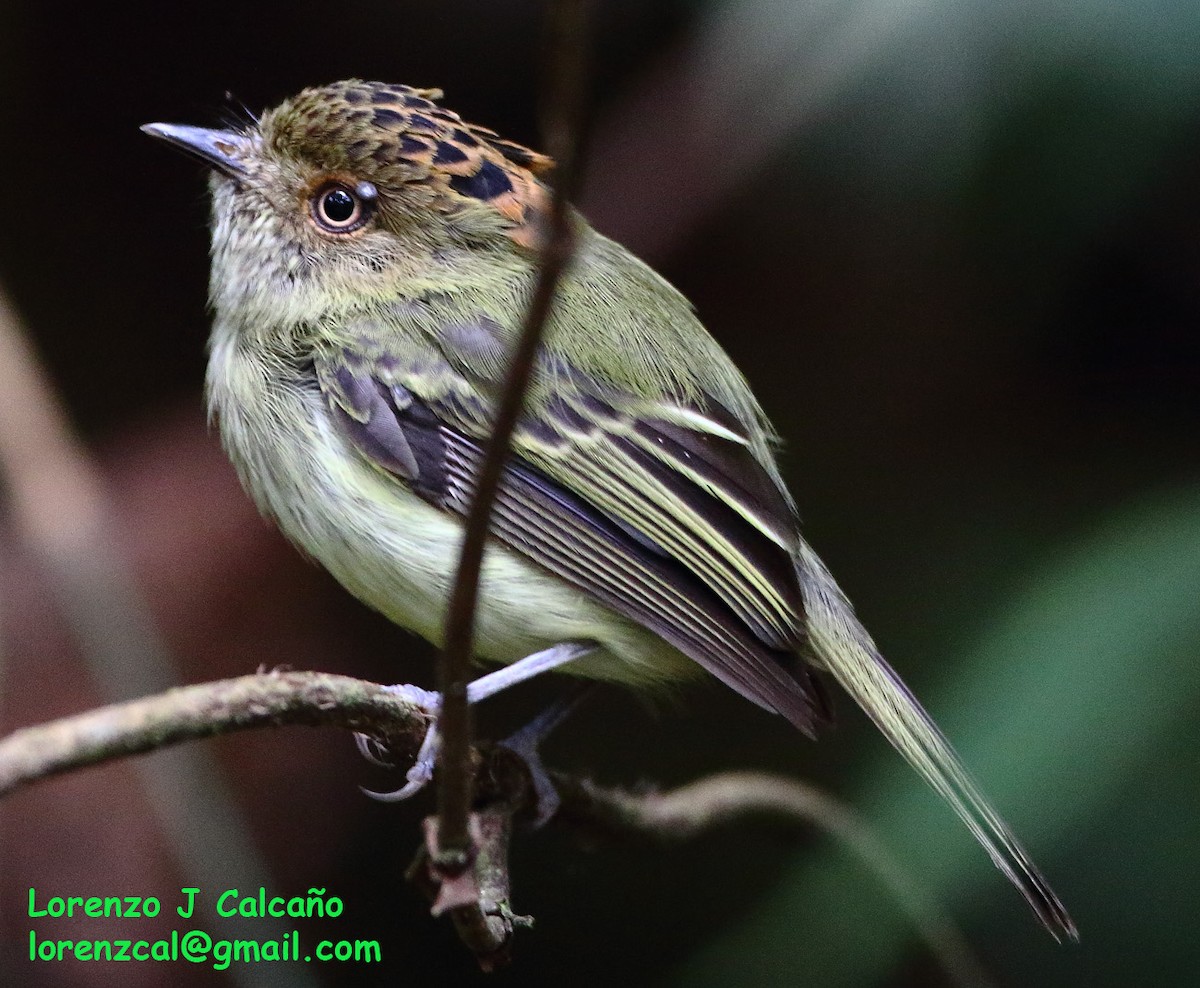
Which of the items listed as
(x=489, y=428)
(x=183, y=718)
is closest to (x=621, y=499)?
(x=489, y=428)

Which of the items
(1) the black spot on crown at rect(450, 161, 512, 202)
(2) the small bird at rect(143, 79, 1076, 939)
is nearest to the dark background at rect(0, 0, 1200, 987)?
(2) the small bird at rect(143, 79, 1076, 939)

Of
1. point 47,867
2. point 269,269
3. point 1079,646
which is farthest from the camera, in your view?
point 47,867

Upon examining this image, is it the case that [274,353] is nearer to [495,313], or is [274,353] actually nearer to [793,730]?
[495,313]

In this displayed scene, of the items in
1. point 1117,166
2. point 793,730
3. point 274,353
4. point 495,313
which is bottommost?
point 793,730

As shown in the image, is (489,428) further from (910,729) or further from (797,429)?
(797,429)

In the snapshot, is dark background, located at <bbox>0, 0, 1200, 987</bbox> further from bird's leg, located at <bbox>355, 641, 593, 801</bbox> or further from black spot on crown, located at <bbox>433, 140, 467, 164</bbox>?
black spot on crown, located at <bbox>433, 140, 467, 164</bbox>

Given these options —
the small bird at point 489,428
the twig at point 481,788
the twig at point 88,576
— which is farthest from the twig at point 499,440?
the twig at point 88,576

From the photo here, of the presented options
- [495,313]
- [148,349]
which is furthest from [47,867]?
[495,313]
